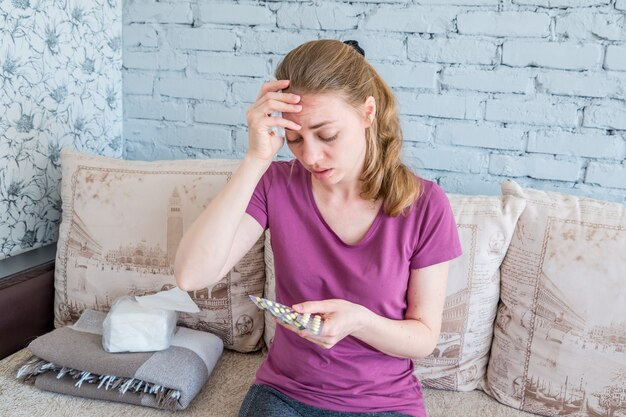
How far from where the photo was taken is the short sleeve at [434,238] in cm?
104

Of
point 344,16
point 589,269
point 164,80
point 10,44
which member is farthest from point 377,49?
point 10,44

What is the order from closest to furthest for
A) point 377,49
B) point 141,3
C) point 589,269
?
point 589,269
point 377,49
point 141,3

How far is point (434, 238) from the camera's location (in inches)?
40.9

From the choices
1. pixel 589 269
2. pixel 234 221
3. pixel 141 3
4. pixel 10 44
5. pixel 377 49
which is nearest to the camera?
pixel 234 221

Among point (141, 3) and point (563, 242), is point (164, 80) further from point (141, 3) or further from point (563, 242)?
point (563, 242)

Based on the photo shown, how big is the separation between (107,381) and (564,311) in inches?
40.0

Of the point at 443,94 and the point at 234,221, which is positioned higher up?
the point at 443,94

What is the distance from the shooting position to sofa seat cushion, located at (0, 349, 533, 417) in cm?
118

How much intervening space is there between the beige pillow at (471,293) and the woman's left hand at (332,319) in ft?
1.35

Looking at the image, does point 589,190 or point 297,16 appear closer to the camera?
point 589,190

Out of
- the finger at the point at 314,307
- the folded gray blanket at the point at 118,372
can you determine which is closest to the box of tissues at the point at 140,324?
the folded gray blanket at the point at 118,372

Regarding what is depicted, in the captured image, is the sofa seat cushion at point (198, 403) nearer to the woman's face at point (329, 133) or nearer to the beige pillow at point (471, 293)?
the beige pillow at point (471, 293)

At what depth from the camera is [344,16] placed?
1.51 meters

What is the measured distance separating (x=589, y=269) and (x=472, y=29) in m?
0.67
